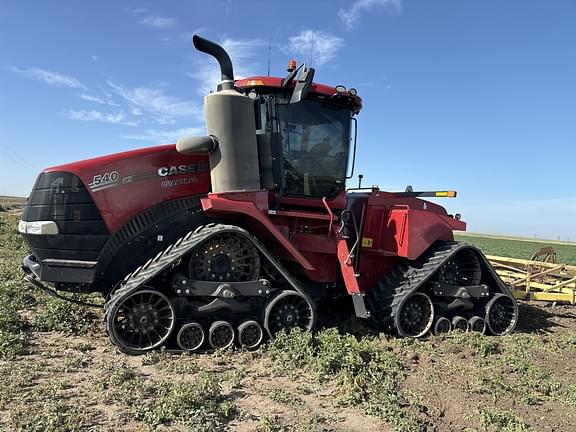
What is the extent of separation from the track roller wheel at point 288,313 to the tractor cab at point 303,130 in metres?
1.47

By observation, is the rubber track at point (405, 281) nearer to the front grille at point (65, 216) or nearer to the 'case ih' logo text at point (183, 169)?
the 'case ih' logo text at point (183, 169)

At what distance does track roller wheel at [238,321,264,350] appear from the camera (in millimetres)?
5582

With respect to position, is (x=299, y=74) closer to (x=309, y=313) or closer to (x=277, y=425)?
(x=309, y=313)

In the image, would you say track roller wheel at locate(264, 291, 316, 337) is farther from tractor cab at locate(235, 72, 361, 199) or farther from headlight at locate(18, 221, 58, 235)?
headlight at locate(18, 221, 58, 235)

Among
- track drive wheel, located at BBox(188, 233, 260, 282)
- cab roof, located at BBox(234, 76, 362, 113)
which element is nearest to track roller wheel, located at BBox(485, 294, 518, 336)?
cab roof, located at BBox(234, 76, 362, 113)

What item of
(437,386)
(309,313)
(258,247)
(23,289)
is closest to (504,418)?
(437,386)

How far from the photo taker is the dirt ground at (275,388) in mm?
3707

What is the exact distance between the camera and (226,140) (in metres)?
5.80

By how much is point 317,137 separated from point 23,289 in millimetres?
5129

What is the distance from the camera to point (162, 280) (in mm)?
5457

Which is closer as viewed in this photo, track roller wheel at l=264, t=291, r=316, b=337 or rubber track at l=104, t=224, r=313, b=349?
rubber track at l=104, t=224, r=313, b=349

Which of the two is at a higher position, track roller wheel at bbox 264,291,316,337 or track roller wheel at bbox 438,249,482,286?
track roller wheel at bbox 438,249,482,286

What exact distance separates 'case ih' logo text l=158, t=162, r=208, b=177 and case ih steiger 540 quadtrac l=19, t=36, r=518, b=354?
0.6 inches

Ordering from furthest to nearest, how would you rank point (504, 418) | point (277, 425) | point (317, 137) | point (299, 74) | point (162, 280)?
1. point (317, 137)
2. point (299, 74)
3. point (162, 280)
4. point (504, 418)
5. point (277, 425)
